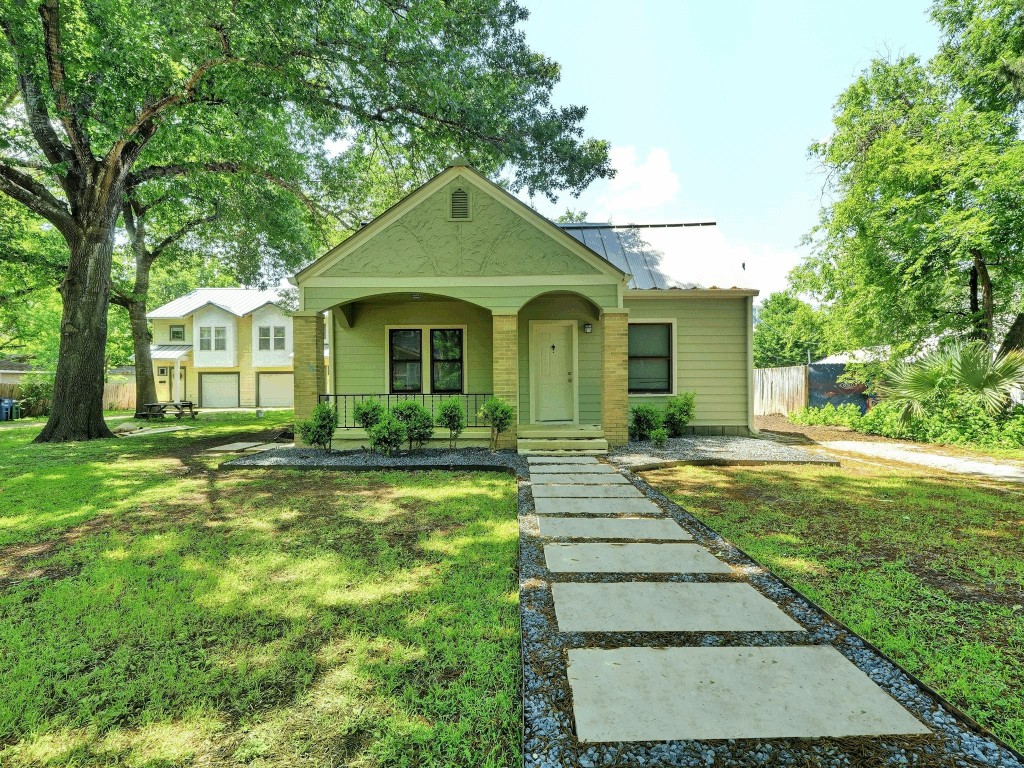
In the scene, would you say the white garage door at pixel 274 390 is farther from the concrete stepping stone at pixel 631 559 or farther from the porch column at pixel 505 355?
the concrete stepping stone at pixel 631 559

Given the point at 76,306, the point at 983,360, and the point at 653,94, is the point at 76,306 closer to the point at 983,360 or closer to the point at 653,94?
the point at 653,94

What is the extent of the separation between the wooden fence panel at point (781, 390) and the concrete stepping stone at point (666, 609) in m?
15.4

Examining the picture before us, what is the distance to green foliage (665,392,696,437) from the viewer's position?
9781mm

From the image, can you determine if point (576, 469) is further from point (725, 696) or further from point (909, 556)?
point (725, 696)

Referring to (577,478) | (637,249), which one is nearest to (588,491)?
(577,478)

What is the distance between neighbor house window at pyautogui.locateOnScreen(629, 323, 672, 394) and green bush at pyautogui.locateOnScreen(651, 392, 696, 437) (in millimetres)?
682

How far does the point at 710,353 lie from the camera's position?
10.5 meters

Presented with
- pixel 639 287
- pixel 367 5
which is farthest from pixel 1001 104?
pixel 367 5

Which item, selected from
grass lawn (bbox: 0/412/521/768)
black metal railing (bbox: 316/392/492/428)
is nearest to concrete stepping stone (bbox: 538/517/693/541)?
grass lawn (bbox: 0/412/521/768)

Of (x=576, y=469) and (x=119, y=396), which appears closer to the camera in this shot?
(x=576, y=469)

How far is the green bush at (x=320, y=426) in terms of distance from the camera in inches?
328

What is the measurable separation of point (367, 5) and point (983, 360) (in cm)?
1382

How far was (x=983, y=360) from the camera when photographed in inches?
353

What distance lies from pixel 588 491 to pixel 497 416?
122 inches
